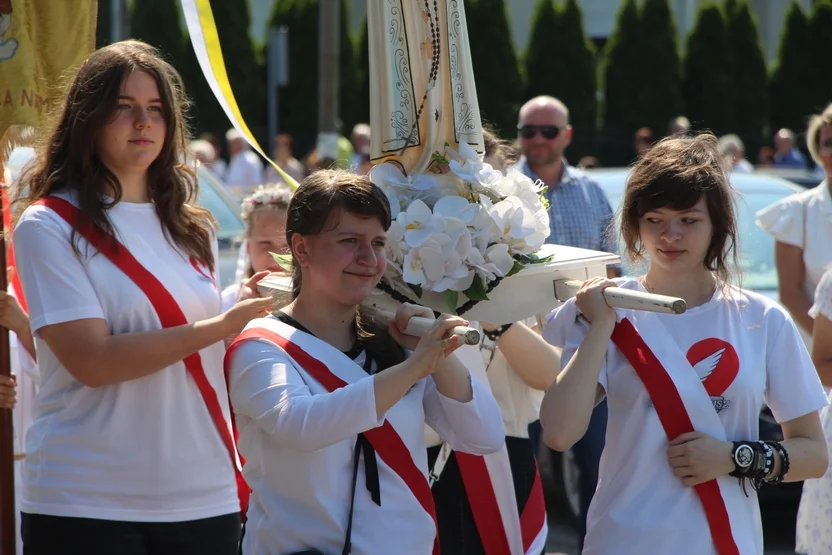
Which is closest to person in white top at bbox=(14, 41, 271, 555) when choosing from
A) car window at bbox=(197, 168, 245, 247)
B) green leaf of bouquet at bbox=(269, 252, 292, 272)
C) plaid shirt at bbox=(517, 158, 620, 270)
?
green leaf of bouquet at bbox=(269, 252, 292, 272)

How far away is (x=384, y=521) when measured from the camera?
2.68 meters

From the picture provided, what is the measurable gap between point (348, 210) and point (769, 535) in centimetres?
432

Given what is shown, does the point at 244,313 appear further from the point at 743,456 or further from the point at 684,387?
the point at 743,456

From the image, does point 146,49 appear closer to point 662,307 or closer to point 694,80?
point 662,307

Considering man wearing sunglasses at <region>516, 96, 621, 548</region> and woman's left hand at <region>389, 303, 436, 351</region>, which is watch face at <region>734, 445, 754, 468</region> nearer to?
woman's left hand at <region>389, 303, 436, 351</region>

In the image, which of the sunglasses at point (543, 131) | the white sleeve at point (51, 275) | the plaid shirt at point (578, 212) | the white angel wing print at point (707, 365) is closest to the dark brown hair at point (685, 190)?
the white angel wing print at point (707, 365)

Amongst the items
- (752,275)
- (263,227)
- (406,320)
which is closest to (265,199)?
(263,227)

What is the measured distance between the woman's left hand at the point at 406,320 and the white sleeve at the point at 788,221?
3.06 metres

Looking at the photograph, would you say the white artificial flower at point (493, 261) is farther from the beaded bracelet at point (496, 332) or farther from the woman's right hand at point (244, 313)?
the beaded bracelet at point (496, 332)

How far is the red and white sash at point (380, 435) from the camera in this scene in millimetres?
2729

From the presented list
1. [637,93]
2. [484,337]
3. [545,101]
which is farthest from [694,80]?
[484,337]

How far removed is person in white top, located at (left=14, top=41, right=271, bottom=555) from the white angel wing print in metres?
1.09

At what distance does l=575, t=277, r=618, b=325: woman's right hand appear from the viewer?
287cm

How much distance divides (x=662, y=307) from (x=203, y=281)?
1353 mm
